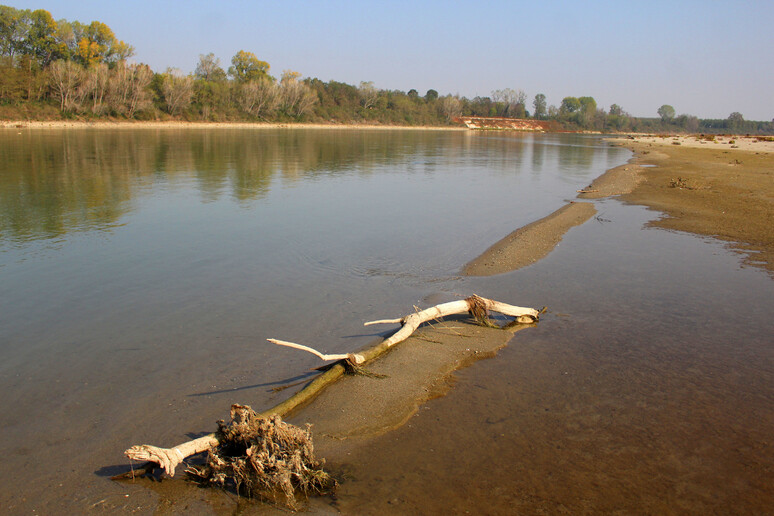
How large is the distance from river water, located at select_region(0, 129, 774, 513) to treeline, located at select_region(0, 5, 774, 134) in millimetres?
63850

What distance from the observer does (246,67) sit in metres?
116

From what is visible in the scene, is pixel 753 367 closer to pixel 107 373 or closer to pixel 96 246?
pixel 107 373

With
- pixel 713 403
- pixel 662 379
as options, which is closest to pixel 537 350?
pixel 662 379

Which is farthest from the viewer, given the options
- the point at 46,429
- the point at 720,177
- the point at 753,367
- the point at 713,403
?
the point at 720,177

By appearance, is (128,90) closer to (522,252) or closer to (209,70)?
(209,70)

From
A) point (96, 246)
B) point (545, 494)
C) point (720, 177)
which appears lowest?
point (545, 494)

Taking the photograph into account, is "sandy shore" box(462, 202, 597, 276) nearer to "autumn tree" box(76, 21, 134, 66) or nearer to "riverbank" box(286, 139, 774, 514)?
"riverbank" box(286, 139, 774, 514)

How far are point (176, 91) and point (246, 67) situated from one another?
3577cm

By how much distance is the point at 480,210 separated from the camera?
16891 millimetres

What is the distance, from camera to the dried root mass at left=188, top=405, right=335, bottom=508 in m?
3.88

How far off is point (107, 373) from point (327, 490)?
10.2 ft

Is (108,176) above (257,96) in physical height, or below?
below

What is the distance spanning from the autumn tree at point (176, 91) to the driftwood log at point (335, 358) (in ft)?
290

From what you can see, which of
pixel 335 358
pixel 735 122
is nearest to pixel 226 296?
pixel 335 358
